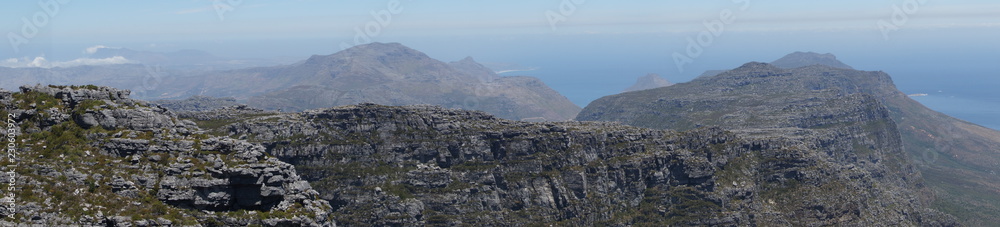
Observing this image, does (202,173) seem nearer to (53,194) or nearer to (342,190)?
(53,194)

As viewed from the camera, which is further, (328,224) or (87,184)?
(328,224)

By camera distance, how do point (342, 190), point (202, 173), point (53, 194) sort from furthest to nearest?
point (342, 190) → point (202, 173) → point (53, 194)

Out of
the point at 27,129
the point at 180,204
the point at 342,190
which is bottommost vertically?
the point at 342,190

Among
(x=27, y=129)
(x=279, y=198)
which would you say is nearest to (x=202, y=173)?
(x=279, y=198)

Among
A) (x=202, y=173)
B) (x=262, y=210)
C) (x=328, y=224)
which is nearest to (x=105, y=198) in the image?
(x=202, y=173)

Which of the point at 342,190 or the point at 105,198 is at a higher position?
the point at 105,198

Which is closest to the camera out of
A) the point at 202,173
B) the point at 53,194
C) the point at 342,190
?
the point at 53,194
